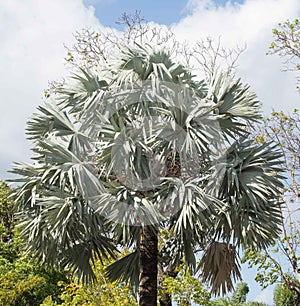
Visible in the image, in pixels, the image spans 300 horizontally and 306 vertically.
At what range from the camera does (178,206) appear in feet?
23.4

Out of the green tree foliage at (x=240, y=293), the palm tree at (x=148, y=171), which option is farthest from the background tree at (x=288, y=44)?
the green tree foliage at (x=240, y=293)

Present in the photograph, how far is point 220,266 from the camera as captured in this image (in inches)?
326

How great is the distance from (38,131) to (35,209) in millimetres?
1202

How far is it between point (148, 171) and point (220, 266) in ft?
6.61

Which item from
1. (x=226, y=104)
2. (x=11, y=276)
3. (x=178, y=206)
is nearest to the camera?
(x=178, y=206)

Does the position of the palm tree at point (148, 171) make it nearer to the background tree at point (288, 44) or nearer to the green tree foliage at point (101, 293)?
the green tree foliage at point (101, 293)

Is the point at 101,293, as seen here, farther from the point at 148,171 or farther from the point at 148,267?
the point at 148,171

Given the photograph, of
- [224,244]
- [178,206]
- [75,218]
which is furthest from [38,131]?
[224,244]

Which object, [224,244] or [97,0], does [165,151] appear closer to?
[224,244]

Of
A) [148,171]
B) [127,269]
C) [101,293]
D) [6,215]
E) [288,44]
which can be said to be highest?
[288,44]

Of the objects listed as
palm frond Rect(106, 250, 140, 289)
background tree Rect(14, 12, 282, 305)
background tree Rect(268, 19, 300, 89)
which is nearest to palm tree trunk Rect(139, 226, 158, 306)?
background tree Rect(14, 12, 282, 305)

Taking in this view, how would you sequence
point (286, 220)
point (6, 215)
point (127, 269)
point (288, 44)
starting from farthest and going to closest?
point (6, 215) → point (286, 220) → point (288, 44) → point (127, 269)

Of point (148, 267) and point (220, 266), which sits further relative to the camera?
point (220, 266)

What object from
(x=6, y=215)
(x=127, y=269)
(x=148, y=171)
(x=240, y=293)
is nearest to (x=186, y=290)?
(x=127, y=269)
